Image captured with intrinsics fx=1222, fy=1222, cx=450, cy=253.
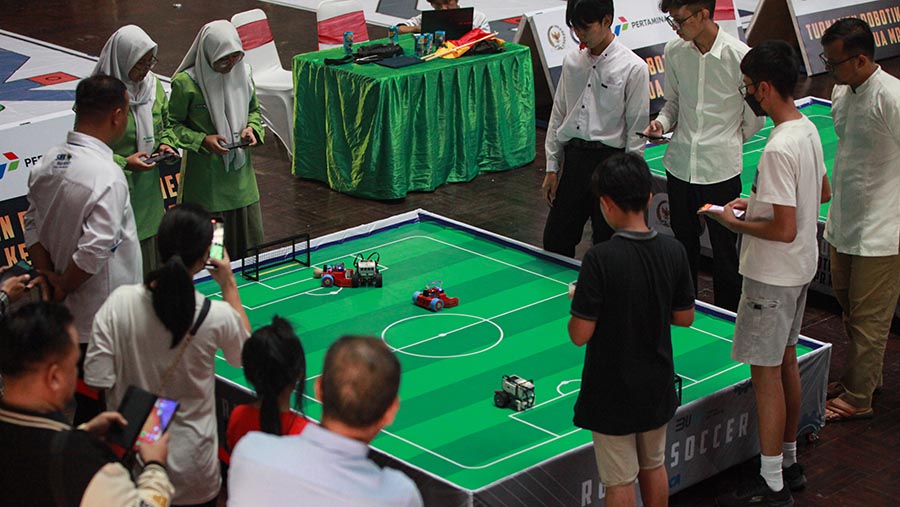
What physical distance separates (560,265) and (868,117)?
1952mm

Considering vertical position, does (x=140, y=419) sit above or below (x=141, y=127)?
below

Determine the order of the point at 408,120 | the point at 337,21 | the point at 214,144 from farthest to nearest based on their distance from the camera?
the point at 337,21 < the point at 408,120 < the point at 214,144

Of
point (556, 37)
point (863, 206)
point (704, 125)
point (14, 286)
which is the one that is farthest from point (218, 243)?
point (556, 37)

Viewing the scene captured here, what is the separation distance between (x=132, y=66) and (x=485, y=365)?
2.18 m

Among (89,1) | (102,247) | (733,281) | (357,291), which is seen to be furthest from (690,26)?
(89,1)

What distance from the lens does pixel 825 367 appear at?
18.7ft

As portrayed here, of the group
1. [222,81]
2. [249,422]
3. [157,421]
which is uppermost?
[222,81]

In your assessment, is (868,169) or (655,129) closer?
(868,169)

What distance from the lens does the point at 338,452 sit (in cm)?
267

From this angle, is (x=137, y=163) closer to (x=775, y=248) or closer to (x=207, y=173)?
(x=207, y=173)

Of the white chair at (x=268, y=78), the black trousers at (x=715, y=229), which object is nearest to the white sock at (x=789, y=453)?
the black trousers at (x=715, y=229)

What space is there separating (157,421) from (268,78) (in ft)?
23.2

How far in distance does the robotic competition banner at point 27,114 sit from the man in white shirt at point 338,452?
5.17 metres

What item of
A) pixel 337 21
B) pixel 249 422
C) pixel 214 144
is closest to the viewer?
pixel 249 422
